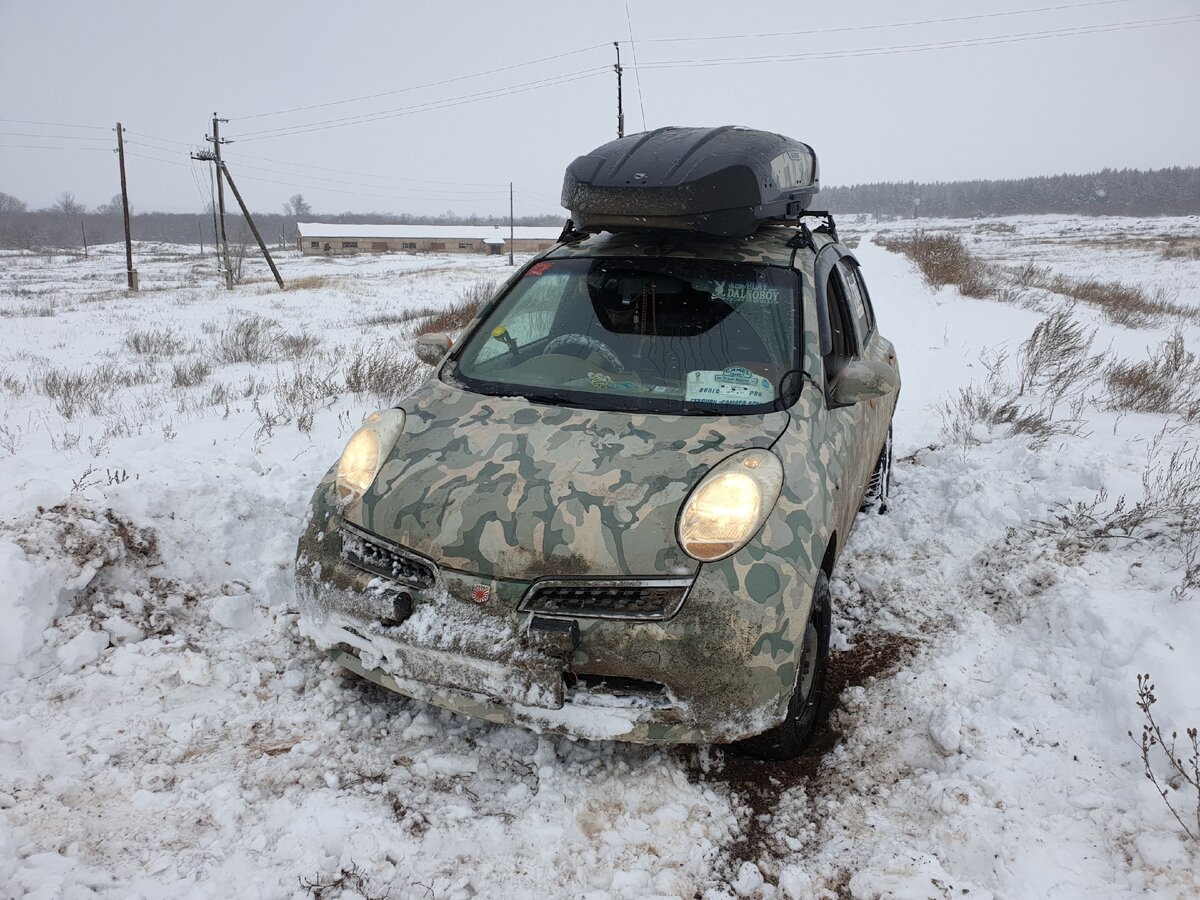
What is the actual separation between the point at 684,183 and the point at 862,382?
1131mm

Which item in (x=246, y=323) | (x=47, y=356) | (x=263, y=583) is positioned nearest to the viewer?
(x=263, y=583)

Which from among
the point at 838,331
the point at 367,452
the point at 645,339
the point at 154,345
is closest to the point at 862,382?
the point at 838,331

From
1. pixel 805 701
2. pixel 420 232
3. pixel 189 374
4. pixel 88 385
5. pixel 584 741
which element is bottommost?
pixel 584 741

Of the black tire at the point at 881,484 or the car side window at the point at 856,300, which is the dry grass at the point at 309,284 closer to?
the car side window at the point at 856,300

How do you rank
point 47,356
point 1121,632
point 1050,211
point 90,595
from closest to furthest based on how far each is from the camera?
point 1121,632
point 90,595
point 47,356
point 1050,211

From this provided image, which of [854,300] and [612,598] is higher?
[854,300]

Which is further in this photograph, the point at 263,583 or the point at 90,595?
the point at 263,583

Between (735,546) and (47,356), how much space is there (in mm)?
14091

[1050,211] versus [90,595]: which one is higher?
[1050,211]

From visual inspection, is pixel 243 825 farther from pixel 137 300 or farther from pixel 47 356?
pixel 137 300

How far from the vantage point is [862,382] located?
113 inches

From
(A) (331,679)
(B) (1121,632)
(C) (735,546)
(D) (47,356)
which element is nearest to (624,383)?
(C) (735,546)

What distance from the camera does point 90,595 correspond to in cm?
302

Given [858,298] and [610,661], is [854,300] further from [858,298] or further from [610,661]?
[610,661]
